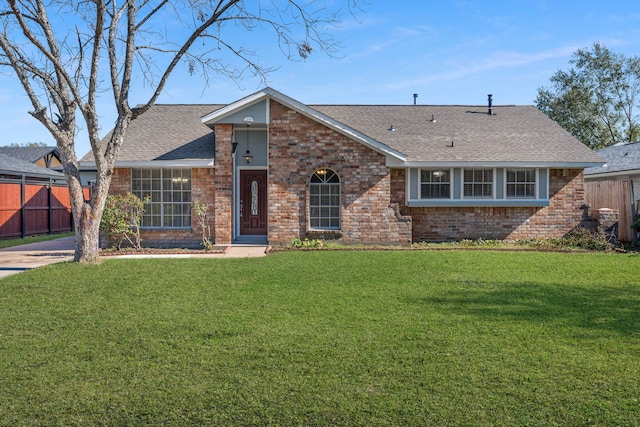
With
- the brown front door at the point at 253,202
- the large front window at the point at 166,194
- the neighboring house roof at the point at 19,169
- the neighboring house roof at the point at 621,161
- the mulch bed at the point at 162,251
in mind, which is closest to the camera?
the mulch bed at the point at 162,251

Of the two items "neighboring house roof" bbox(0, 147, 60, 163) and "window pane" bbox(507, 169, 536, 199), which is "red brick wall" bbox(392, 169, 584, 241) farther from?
"neighboring house roof" bbox(0, 147, 60, 163)

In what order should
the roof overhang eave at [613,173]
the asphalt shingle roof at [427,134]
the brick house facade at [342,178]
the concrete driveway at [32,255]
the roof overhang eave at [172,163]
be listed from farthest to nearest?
the roof overhang eave at [613,173]
the asphalt shingle roof at [427,134]
the brick house facade at [342,178]
the roof overhang eave at [172,163]
the concrete driveway at [32,255]

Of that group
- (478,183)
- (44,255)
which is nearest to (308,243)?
(478,183)

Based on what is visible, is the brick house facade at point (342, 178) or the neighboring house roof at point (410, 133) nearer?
the neighboring house roof at point (410, 133)

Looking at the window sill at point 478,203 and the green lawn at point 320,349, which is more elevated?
the window sill at point 478,203

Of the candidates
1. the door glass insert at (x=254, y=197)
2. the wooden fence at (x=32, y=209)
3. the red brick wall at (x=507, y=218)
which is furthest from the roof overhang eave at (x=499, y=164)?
the wooden fence at (x=32, y=209)

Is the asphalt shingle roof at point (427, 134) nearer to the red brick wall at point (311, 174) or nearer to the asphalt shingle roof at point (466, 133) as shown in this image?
the asphalt shingle roof at point (466, 133)

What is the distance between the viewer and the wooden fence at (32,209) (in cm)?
1830

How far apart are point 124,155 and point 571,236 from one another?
14.2 meters

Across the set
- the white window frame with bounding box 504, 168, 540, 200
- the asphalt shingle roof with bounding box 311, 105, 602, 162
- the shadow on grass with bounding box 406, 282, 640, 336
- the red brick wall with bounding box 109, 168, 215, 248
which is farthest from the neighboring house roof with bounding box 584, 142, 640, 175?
the red brick wall with bounding box 109, 168, 215, 248

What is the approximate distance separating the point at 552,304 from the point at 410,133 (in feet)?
35.5

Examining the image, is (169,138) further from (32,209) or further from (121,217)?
(32,209)

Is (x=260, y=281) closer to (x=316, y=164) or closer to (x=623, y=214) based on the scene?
(x=316, y=164)

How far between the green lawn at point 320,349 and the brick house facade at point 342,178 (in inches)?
202
